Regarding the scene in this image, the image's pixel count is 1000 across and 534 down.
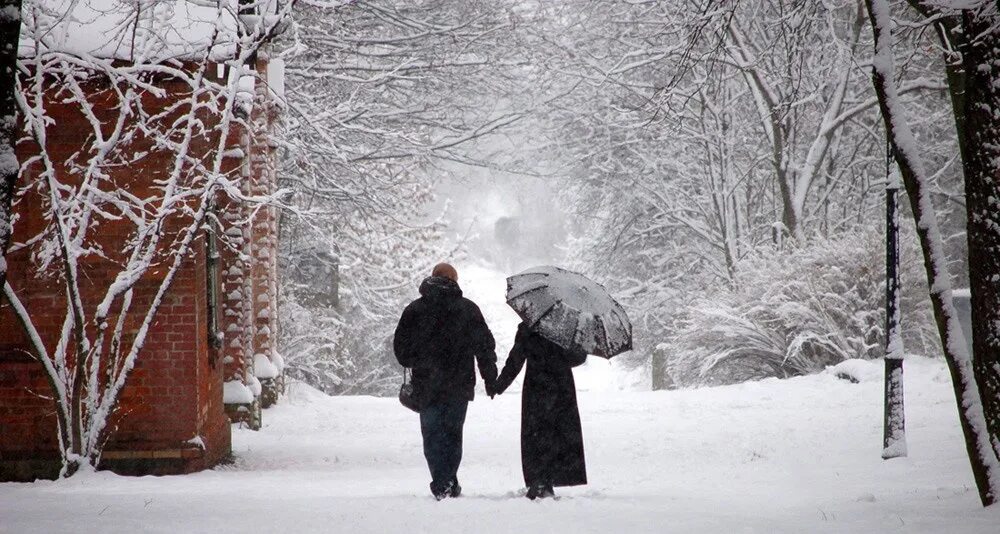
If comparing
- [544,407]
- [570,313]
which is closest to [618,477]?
[544,407]

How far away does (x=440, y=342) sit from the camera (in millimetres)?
6668

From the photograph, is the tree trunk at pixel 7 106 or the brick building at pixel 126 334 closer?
the tree trunk at pixel 7 106

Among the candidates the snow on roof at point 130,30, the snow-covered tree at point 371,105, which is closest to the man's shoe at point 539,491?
the snow on roof at point 130,30

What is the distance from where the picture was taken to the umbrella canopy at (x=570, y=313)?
6434 mm

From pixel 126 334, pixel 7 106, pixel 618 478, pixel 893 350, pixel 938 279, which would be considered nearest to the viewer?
pixel 7 106

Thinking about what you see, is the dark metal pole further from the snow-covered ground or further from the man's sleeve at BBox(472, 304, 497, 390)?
the man's sleeve at BBox(472, 304, 497, 390)

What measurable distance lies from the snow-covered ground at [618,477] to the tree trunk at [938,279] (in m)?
0.32

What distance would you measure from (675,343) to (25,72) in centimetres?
1347

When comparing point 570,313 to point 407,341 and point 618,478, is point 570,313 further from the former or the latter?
point 618,478

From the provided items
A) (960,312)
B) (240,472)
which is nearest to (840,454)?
(240,472)

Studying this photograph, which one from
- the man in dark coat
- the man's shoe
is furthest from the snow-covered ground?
the man in dark coat

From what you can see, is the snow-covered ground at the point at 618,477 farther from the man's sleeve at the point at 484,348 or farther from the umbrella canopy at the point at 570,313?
the umbrella canopy at the point at 570,313

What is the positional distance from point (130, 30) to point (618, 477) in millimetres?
6022

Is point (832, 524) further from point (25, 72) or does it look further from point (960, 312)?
point (960, 312)
